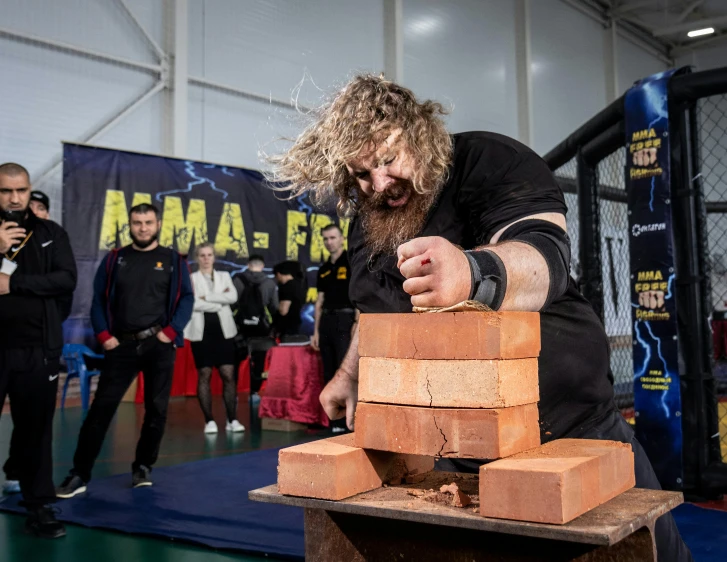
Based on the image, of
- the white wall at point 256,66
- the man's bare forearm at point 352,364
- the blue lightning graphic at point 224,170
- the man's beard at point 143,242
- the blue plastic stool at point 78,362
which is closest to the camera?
the man's bare forearm at point 352,364

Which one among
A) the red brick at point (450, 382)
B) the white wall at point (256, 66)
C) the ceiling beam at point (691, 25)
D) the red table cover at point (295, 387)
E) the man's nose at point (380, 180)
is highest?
the ceiling beam at point (691, 25)

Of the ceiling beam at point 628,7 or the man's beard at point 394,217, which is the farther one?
the ceiling beam at point 628,7

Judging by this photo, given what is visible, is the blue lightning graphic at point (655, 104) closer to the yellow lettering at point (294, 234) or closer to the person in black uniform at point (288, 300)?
the person in black uniform at point (288, 300)

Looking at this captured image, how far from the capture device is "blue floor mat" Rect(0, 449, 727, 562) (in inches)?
131

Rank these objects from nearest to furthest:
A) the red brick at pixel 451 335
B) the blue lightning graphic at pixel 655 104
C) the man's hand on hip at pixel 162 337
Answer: the red brick at pixel 451 335 → the blue lightning graphic at pixel 655 104 → the man's hand on hip at pixel 162 337

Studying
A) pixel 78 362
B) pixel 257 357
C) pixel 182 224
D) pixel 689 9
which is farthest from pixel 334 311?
pixel 689 9

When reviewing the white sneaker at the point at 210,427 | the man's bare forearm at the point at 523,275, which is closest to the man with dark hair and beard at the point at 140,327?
the white sneaker at the point at 210,427

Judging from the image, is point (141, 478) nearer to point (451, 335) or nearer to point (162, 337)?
point (162, 337)

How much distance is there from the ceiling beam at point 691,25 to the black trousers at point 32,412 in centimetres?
1625

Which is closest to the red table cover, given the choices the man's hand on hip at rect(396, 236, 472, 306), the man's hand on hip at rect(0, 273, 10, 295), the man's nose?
the man's hand on hip at rect(0, 273, 10, 295)

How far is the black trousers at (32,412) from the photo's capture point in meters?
3.64

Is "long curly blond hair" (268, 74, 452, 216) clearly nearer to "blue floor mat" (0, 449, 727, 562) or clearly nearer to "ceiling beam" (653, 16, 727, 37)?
"blue floor mat" (0, 449, 727, 562)

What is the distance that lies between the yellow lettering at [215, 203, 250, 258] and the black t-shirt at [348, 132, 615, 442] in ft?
25.2

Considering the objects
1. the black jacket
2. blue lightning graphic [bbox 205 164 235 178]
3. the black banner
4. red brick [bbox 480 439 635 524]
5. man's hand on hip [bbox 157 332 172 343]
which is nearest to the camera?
red brick [bbox 480 439 635 524]
